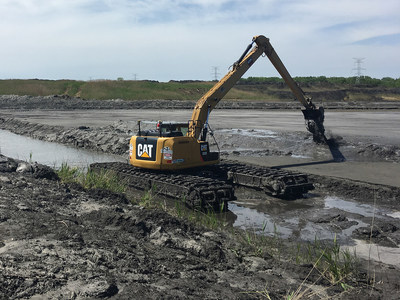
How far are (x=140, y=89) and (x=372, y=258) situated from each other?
79816mm

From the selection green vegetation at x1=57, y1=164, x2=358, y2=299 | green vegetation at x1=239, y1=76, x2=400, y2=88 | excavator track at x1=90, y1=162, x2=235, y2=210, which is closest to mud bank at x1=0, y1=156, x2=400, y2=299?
green vegetation at x1=57, y1=164, x2=358, y2=299

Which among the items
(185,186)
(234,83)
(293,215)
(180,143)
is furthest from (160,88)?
(293,215)

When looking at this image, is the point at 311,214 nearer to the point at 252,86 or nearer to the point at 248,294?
the point at 248,294

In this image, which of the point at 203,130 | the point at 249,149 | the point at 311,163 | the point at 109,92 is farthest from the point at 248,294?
the point at 109,92

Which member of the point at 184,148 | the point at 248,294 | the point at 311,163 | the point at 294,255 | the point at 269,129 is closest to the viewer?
the point at 248,294

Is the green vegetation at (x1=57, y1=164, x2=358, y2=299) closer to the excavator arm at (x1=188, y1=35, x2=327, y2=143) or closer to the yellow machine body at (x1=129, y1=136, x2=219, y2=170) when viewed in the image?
the yellow machine body at (x1=129, y1=136, x2=219, y2=170)

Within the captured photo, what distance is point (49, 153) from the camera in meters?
24.3

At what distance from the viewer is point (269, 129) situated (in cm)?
3086

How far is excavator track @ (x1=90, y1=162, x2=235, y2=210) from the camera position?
12.1m

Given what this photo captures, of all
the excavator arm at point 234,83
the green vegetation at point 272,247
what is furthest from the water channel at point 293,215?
the excavator arm at point 234,83

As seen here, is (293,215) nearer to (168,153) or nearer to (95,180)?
(168,153)

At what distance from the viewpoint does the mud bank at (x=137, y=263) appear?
6.09 meters

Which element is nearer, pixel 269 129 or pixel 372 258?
pixel 372 258

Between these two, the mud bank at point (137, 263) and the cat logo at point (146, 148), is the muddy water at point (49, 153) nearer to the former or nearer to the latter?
the cat logo at point (146, 148)
